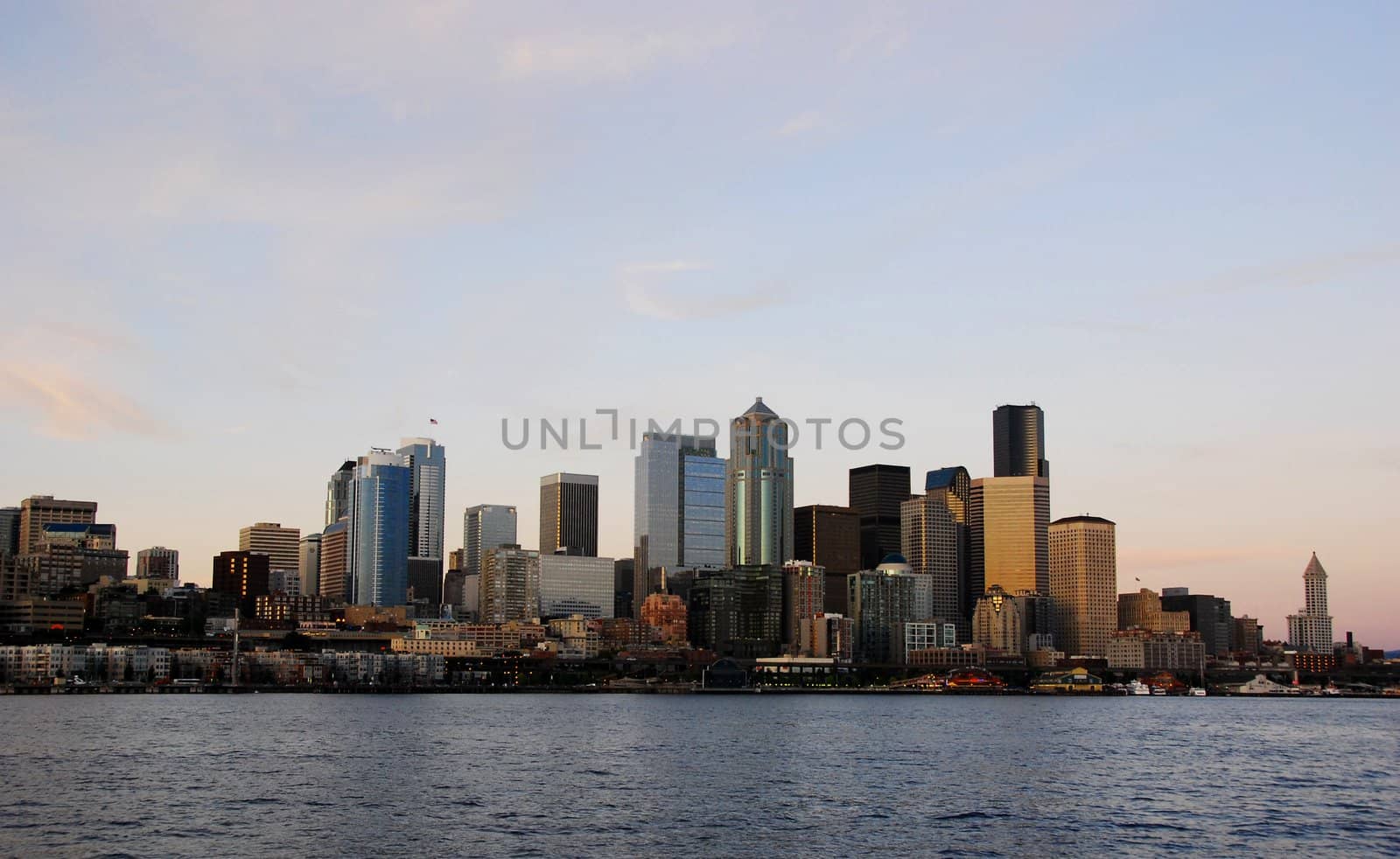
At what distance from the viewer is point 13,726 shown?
142m

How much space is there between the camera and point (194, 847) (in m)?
66.9

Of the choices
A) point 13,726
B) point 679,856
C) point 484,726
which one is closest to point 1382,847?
point 679,856

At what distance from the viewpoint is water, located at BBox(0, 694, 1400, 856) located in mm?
70500

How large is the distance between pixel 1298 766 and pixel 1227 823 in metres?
41.5

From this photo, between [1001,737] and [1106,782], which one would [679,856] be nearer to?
[1106,782]

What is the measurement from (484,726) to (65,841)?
90.7 m

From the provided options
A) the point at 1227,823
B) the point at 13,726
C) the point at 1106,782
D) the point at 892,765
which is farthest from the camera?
the point at 13,726

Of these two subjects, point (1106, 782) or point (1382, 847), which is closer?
point (1382, 847)

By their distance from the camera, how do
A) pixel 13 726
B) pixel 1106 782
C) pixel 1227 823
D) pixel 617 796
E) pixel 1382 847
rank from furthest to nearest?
1. pixel 13 726
2. pixel 1106 782
3. pixel 617 796
4. pixel 1227 823
5. pixel 1382 847

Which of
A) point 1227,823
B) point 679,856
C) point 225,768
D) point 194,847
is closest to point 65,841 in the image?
point 194,847

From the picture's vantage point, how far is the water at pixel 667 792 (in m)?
70.5

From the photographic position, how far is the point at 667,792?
91.1 m

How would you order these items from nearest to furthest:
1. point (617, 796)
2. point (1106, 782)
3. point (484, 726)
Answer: point (617, 796) → point (1106, 782) → point (484, 726)

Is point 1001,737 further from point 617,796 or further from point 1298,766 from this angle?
point 617,796
